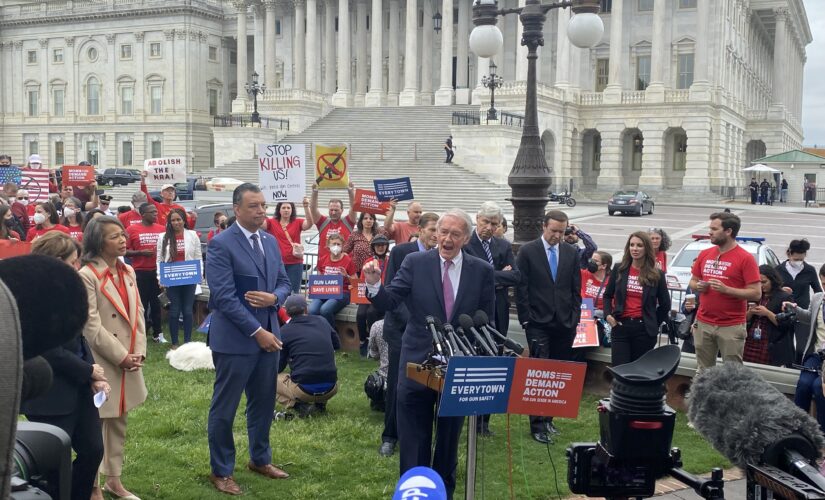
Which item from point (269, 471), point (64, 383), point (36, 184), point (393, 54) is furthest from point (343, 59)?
point (64, 383)

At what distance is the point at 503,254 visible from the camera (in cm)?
859

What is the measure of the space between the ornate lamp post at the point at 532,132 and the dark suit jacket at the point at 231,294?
4.46 metres

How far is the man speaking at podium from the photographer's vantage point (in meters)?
6.01

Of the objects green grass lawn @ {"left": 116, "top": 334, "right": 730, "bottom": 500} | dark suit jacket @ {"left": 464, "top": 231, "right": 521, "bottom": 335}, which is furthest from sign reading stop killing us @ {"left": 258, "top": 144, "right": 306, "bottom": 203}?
dark suit jacket @ {"left": 464, "top": 231, "right": 521, "bottom": 335}

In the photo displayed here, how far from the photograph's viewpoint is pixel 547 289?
26.9 ft

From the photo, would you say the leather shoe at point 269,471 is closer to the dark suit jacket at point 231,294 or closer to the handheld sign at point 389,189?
the dark suit jacket at point 231,294

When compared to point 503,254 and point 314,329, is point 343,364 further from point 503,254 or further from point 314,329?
point 503,254

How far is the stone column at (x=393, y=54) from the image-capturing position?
65.9 metres

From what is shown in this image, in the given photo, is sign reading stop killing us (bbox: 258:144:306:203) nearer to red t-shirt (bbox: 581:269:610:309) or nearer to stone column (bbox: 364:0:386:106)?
red t-shirt (bbox: 581:269:610:309)

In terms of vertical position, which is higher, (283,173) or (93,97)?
(93,97)

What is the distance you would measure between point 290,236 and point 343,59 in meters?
50.5

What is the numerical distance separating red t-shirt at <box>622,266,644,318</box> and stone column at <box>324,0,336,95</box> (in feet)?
195

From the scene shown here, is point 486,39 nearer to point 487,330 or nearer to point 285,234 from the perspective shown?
point 285,234

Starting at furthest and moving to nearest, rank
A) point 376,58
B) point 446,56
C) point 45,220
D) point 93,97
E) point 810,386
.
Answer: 1. point 93,97
2. point 376,58
3. point 446,56
4. point 45,220
5. point 810,386
